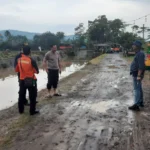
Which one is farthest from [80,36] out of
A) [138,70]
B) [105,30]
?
[138,70]

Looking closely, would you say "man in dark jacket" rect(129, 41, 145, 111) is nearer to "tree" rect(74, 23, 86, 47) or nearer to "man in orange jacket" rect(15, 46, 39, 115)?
"man in orange jacket" rect(15, 46, 39, 115)

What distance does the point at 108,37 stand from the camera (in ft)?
307

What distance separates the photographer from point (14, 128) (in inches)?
258

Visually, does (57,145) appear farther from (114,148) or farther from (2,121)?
(2,121)

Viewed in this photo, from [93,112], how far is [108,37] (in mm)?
87137

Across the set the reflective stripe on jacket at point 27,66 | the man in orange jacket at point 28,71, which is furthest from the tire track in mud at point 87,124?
the reflective stripe on jacket at point 27,66

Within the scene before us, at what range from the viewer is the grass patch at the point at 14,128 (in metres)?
5.69

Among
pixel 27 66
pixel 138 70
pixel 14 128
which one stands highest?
pixel 27 66

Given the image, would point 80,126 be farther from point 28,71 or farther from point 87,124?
point 28,71

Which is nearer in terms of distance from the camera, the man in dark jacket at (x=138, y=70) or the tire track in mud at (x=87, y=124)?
the tire track in mud at (x=87, y=124)

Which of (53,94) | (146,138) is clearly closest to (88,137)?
(146,138)

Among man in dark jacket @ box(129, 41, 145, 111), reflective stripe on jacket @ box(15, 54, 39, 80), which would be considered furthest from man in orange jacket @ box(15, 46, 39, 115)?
man in dark jacket @ box(129, 41, 145, 111)

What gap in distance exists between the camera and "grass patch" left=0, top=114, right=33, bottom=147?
569 cm

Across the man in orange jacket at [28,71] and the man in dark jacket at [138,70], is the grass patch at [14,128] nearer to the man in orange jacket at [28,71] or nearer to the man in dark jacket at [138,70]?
the man in orange jacket at [28,71]
